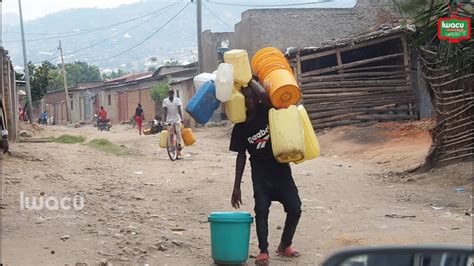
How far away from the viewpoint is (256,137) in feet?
21.5

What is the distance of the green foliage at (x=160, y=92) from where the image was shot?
144 feet

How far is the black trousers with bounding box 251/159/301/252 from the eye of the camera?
21.4 ft

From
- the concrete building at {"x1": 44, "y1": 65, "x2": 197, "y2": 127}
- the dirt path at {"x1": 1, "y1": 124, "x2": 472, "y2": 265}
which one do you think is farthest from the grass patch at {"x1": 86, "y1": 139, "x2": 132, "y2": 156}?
the concrete building at {"x1": 44, "y1": 65, "x2": 197, "y2": 127}

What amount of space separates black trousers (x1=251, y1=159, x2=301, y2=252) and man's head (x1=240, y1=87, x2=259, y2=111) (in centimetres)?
49

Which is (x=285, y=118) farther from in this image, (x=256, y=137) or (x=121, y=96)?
(x=121, y=96)

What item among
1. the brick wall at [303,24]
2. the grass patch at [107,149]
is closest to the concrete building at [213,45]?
the brick wall at [303,24]

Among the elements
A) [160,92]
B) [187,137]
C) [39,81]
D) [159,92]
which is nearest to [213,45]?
[160,92]

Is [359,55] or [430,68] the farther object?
[359,55]

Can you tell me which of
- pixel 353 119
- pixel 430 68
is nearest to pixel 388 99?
pixel 353 119

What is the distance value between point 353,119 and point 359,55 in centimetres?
269

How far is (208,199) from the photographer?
10.6 m

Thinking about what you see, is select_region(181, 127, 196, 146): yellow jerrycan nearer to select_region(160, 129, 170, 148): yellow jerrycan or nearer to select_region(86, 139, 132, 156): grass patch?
select_region(160, 129, 170, 148): yellow jerrycan

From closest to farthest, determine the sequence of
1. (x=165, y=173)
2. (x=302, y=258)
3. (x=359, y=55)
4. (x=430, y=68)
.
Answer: (x=302, y=258), (x=430, y=68), (x=165, y=173), (x=359, y=55)

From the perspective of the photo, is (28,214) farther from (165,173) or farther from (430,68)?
(430,68)
